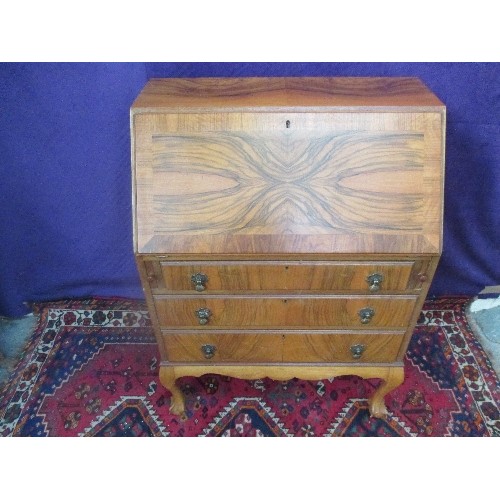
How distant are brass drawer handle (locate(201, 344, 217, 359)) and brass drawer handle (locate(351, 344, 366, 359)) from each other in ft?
1.97

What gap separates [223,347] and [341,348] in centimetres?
52

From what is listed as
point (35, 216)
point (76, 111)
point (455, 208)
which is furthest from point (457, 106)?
point (35, 216)

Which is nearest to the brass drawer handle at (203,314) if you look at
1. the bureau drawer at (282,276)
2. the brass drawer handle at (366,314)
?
the bureau drawer at (282,276)

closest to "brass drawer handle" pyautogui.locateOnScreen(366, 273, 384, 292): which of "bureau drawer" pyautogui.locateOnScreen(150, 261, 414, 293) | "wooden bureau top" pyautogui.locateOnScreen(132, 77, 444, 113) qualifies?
"bureau drawer" pyautogui.locateOnScreen(150, 261, 414, 293)

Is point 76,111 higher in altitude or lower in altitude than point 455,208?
higher

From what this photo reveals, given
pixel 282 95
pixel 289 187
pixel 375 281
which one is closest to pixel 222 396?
pixel 375 281

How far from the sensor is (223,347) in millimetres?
1862

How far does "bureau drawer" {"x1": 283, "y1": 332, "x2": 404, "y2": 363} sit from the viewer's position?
180 centimetres

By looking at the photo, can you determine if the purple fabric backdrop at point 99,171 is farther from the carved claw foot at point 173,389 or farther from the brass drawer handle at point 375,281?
the brass drawer handle at point 375,281

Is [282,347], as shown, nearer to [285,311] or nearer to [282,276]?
[285,311]

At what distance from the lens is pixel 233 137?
1504mm

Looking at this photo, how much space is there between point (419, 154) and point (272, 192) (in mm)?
532

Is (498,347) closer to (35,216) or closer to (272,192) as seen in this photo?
(272,192)

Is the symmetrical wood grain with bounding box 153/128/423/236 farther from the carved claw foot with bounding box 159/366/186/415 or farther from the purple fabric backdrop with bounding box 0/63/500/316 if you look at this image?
the carved claw foot with bounding box 159/366/186/415
